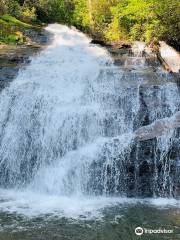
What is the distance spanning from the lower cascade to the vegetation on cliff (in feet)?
11.0

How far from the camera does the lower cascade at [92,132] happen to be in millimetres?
14602

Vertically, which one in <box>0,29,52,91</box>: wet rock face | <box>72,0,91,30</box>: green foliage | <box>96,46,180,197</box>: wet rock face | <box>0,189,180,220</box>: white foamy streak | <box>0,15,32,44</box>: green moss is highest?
<box>72,0,91,30</box>: green foliage

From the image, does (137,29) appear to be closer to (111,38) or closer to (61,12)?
(111,38)

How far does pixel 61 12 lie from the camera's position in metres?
34.5

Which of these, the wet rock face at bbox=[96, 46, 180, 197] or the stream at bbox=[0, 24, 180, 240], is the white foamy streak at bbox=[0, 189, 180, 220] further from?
the wet rock face at bbox=[96, 46, 180, 197]

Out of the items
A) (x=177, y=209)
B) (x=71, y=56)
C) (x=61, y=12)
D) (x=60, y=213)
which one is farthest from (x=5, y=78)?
(x=61, y=12)

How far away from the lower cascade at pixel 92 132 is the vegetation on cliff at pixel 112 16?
3364 mm

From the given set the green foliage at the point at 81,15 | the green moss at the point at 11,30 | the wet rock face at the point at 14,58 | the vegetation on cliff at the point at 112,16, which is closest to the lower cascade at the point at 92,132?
the wet rock face at the point at 14,58

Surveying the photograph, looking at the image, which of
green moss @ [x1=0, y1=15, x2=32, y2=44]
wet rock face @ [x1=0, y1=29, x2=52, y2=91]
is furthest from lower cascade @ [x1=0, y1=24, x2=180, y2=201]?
green moss @ [x1=0, y1=15, x2=32, y2=44]

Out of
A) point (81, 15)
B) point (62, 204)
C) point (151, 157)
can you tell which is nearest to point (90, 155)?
point (151, 157)

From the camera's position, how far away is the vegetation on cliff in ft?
72.2

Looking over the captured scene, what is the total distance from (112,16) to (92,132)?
14134 mm

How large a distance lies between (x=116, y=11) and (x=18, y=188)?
44.9 ft

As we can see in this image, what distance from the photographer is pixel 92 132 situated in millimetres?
16031
